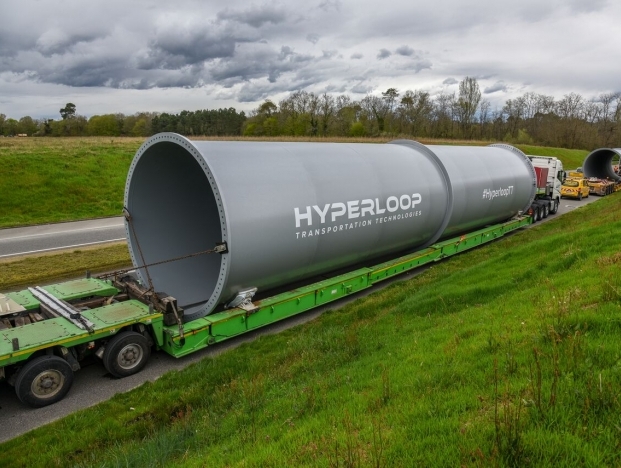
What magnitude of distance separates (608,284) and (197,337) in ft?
21.1

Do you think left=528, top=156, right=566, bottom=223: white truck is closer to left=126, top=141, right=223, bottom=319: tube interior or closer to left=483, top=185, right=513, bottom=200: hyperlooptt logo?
left=483, top=185, right=513, bottom=200: hyperlooptt logo

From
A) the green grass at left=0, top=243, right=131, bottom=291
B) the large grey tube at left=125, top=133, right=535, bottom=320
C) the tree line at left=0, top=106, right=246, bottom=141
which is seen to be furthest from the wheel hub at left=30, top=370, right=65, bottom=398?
the tree line at left=0, top=106, right=246, bottom=141

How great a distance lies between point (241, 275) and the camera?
317 inches

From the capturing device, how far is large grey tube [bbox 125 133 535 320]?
26.2 ft

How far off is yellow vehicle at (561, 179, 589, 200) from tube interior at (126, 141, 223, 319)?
27206 mm

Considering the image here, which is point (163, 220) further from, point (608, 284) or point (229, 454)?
point (608, 284)

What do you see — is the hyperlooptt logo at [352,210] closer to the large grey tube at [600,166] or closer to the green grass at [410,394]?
the green grass at [410,394]

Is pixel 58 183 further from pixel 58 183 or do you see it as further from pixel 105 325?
pixel 105 325

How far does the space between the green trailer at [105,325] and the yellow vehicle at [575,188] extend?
2504 cm

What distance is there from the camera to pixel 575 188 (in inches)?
1134

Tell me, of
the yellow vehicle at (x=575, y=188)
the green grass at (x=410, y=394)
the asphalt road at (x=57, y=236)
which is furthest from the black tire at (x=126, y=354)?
the yellow vehicle at (x=575, y=188)

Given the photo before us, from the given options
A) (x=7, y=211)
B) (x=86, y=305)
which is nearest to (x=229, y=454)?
(x=86, y=305)

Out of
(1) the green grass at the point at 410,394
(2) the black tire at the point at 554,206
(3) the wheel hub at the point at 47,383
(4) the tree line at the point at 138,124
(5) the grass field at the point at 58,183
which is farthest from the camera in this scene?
(4) the tree line at the point at 138,124

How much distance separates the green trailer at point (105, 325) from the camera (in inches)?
254
